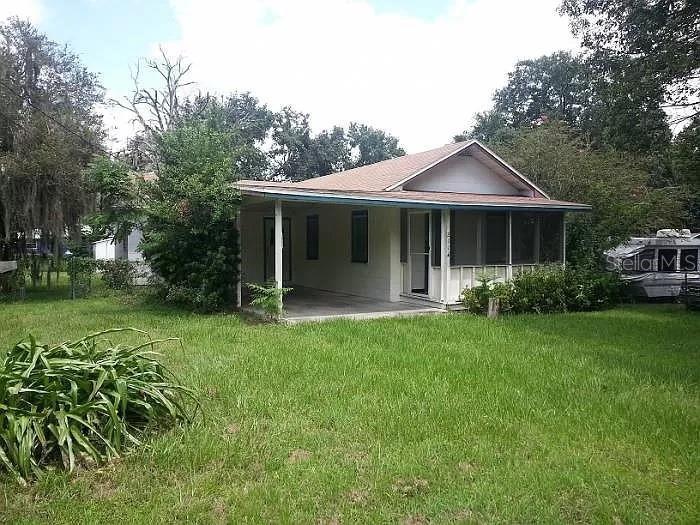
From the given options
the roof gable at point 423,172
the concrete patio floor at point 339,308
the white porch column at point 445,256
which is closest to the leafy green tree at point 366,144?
the roof gable at point 423,172

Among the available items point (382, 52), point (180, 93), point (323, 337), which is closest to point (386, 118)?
point (180, 93)

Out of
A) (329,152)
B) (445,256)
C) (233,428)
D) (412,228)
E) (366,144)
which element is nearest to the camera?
(233,428)

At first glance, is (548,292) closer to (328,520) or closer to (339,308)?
(339,308)

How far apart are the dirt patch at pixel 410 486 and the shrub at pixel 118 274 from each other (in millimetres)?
13989

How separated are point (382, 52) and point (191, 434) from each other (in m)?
18.9

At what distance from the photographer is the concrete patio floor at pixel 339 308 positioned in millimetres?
10719

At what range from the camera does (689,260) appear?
564 inches

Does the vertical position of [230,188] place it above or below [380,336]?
above

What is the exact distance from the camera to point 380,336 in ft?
27.7

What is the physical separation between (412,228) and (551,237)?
3.65 meters

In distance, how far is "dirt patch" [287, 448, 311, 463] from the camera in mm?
3832

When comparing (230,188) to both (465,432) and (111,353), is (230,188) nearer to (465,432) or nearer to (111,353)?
(111,353)

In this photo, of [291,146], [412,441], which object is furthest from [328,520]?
[291,146]

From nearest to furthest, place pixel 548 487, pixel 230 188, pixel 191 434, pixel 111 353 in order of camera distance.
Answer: pixel 548 487
pixel 191 434
pixel 111 353
pixel 230 188
